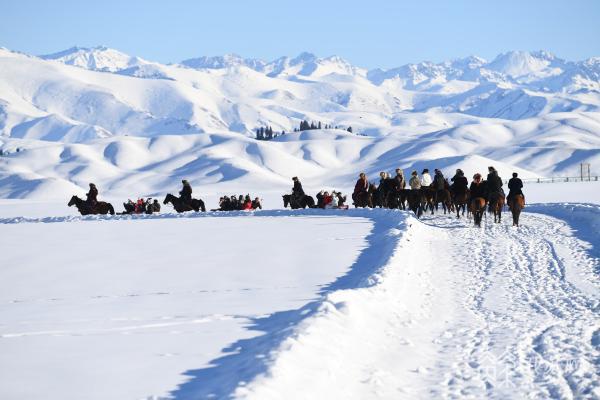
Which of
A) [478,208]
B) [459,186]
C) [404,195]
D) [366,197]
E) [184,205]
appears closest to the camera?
[478,208]

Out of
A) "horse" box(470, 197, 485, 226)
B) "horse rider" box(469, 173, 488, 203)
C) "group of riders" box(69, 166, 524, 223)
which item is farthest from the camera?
"group of riders" box(69, 166, 524, 223)

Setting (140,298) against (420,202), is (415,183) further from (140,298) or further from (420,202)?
(140,298)

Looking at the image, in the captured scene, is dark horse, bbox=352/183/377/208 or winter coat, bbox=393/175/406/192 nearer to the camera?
winter coat, bbox=393/175/406/192

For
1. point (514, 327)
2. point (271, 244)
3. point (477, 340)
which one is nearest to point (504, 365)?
point (477, 340)

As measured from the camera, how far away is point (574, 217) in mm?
29766

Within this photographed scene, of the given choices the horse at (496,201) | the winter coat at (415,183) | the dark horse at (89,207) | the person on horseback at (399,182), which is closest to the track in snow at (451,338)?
the horse at (496,201)

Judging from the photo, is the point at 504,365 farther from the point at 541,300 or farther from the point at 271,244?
the point at 271,244

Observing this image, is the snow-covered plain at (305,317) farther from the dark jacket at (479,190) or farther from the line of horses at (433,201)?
the dark jacket at (479,190)

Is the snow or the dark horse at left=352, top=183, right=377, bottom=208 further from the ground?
the dark horse at left=352, top=183, right=377, bottom=208

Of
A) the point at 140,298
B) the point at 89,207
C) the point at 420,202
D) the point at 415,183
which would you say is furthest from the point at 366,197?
the point at 140,298

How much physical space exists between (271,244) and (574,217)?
13.6m

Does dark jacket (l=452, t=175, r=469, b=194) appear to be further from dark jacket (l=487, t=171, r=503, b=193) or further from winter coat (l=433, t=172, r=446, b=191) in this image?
dark jacket (l=487, t=171, r=503, b=193)

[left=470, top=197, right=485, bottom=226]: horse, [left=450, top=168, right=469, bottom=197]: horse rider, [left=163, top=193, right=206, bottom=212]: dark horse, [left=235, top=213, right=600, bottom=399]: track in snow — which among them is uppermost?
[left=450, top=168, right=469, bottom=197]: horse rider

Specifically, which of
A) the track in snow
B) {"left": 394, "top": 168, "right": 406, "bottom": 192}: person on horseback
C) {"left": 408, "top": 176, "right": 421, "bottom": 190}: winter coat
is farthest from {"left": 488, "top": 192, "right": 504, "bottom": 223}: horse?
the track in snow
